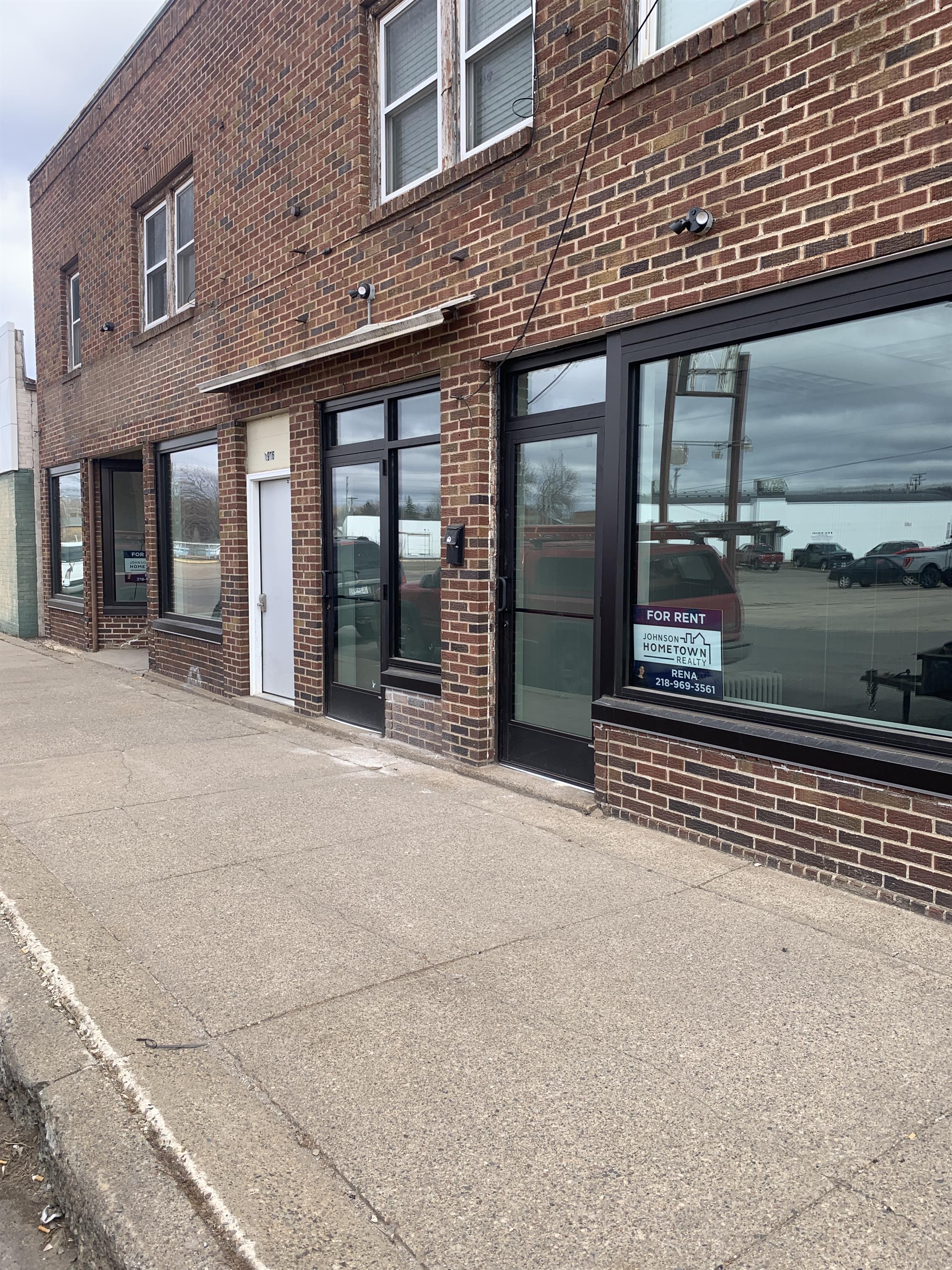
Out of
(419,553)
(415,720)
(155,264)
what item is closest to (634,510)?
(419,553)

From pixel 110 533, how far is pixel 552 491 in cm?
998

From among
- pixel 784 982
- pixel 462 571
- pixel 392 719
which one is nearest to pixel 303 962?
pixel 784 982

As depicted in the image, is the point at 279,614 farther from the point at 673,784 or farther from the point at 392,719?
the point at 673,784

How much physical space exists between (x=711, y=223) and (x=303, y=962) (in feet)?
12.8

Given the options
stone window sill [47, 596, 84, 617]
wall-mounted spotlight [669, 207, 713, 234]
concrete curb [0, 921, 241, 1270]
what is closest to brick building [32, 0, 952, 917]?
wall-mounted spotlight [669, 207, 713, 234]

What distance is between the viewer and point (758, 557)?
4.78 meters

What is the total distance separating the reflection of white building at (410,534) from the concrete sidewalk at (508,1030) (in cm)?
213

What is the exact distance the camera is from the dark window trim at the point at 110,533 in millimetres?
13758

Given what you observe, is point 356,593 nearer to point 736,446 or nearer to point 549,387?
point 549,387

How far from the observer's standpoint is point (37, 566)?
1622 centimetres

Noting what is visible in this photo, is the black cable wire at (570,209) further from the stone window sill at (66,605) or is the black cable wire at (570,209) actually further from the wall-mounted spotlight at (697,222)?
the stone window sill at (66,605)

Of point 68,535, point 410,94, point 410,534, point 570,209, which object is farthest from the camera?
point 68,535

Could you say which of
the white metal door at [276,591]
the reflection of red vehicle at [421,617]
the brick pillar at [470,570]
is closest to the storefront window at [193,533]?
the white metal door at [276,591]

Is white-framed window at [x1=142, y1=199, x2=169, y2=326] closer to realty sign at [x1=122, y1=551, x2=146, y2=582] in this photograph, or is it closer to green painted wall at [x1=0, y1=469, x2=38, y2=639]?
realty sign at [x1=122, y1=551, x2=146, y2=582]
